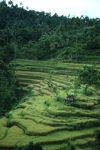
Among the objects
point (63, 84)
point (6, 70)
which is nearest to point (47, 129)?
point (63, 84)

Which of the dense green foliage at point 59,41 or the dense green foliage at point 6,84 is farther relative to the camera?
the dense green foliage at point 59,41

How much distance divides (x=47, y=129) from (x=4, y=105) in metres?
6.62

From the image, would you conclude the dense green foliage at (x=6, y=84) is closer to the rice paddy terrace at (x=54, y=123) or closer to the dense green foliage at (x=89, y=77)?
the rice paddy terrace at (x=54, y=123)

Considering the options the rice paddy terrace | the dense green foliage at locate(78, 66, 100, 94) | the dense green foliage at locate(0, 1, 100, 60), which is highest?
the dense green foliage at locate(0, 1, 100, 60)

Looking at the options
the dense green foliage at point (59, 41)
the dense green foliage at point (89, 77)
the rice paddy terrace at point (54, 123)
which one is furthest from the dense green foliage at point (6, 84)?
the dense green foliage at point (59, 41)

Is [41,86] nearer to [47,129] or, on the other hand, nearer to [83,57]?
[47,129]

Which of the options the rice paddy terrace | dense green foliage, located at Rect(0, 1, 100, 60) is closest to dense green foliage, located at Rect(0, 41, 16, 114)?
the rice paddy terrace

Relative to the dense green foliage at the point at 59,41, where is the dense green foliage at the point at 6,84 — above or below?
below

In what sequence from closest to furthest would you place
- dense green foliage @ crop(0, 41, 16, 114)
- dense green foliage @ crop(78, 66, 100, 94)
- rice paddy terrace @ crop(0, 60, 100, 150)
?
rice paddy terrace @ crop(0, 60, 100, 150), dense green foliage @ crop(78, 66, 100, 94), dense green foliage @ crop(0, 41, 16, 114)

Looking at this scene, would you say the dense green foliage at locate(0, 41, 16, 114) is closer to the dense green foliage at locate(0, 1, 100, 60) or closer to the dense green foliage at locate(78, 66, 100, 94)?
the dense green foliage at locate(78, 66, 100, 94)

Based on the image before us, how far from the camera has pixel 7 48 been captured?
23562mm

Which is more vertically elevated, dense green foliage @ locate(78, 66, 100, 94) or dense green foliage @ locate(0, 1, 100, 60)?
dense green foliage @ locate(0, 1, 100, 60)

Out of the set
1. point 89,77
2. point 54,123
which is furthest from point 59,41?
point 54,123

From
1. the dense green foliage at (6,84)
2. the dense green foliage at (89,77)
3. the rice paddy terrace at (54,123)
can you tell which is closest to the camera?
the rice paddy terrace at (54,123)
